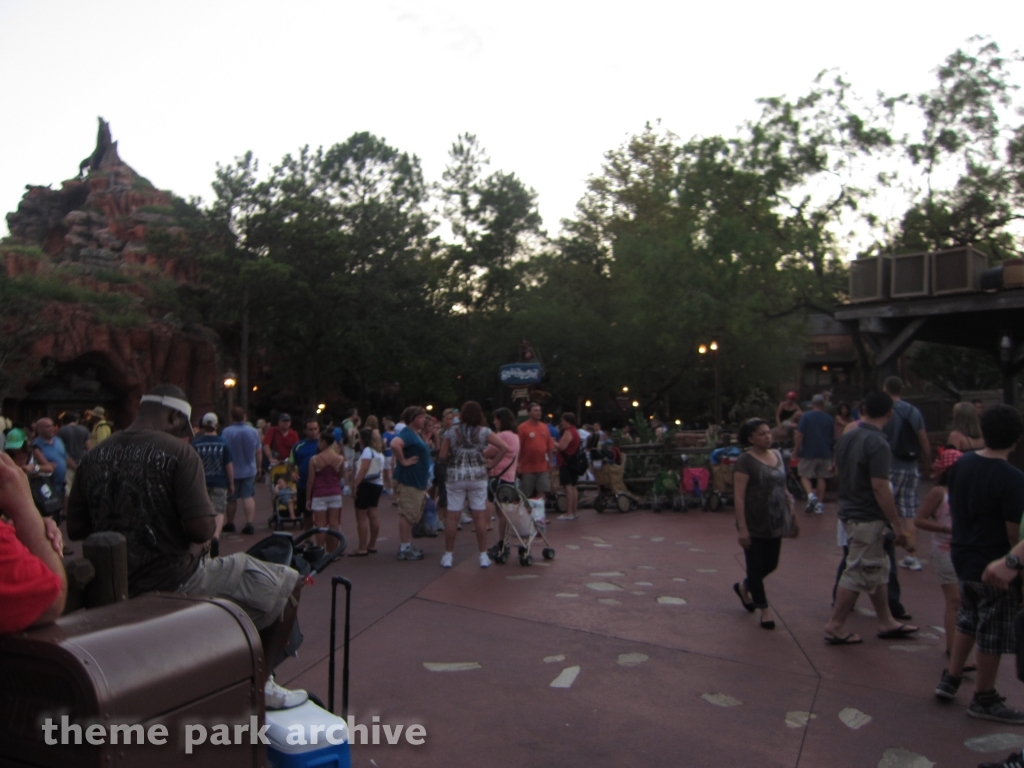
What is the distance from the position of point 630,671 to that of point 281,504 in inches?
311

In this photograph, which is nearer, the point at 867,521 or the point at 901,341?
the point at 867,521

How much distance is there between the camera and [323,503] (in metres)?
9.53

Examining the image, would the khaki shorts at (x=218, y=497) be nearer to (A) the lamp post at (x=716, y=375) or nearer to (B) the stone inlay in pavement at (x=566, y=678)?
(B) the stone inlay in pavement at (x=566, y=678)

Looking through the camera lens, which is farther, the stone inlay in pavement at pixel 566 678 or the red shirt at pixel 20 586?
the stone inlay in pavement at pixel 566 678

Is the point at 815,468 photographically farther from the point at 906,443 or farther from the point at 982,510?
the point at 982,510

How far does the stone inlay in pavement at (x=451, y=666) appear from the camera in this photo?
5.42 meters

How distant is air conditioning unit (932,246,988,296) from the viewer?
15868mm

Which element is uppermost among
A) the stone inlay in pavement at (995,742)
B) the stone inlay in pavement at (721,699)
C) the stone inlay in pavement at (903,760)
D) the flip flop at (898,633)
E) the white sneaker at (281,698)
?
the white sneaker at (281,698)

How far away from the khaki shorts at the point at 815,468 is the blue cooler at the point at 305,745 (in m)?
10.4

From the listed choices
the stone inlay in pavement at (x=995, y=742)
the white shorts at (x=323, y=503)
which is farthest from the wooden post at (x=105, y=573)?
the white shorts at (x=323, y=503)

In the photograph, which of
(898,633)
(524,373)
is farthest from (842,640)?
(524,373)

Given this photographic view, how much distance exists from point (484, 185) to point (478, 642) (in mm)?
41100

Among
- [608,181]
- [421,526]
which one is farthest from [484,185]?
[421,526]

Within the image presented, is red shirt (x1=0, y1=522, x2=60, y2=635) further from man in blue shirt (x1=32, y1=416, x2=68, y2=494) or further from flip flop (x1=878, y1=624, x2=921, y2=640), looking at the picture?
man in blue shirt (x1=32, y1=416, x2=68, y2=494)
